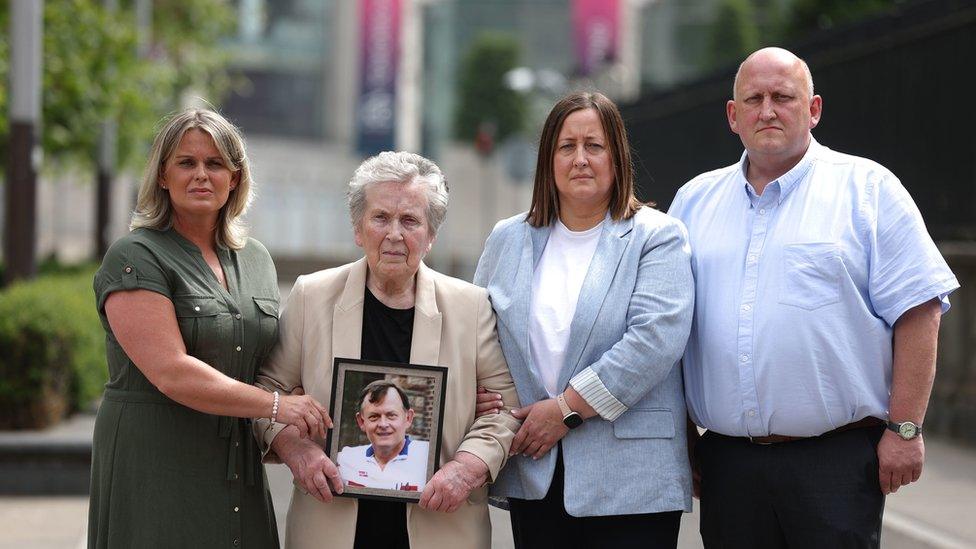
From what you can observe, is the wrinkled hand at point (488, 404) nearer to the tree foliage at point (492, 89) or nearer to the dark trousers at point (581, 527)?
the dark trousers at point (581, 527)

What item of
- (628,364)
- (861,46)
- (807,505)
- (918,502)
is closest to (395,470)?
(628,364)

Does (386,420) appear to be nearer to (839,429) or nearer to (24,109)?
(839,429)

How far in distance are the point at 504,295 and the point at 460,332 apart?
8.4 inches

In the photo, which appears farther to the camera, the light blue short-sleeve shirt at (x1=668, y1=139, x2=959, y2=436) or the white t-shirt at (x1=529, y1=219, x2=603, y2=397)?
the white t-shirt at (x1=529, y1=219, x2=603, y2=397)

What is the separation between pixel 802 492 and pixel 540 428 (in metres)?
0.84

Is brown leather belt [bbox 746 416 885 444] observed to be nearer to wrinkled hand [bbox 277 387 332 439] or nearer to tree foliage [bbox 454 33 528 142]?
wrinkled hand [bbox 277 387 332 439]

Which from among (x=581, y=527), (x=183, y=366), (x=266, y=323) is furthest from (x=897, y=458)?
(x=183, y=366)

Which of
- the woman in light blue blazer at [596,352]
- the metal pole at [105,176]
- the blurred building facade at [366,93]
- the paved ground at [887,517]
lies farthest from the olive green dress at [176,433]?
the blurred building facade at [366,93]

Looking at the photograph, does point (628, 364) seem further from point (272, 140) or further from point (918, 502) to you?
point (272, 140)

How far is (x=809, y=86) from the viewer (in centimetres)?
436

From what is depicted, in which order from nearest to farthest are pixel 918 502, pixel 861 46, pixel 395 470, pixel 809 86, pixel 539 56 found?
pixel 395 470
pixel 809 86
pixel 918 502
pixel 861 46
pixel 539 56

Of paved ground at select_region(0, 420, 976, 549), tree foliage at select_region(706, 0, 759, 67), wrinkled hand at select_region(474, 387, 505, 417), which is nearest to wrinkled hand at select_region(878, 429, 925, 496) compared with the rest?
wrinkled hand at select_region(474, 387, 505, 417)

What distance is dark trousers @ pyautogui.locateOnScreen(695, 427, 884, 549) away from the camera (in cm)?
418

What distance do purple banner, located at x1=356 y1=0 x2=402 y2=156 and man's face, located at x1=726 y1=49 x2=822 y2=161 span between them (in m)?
48.0
